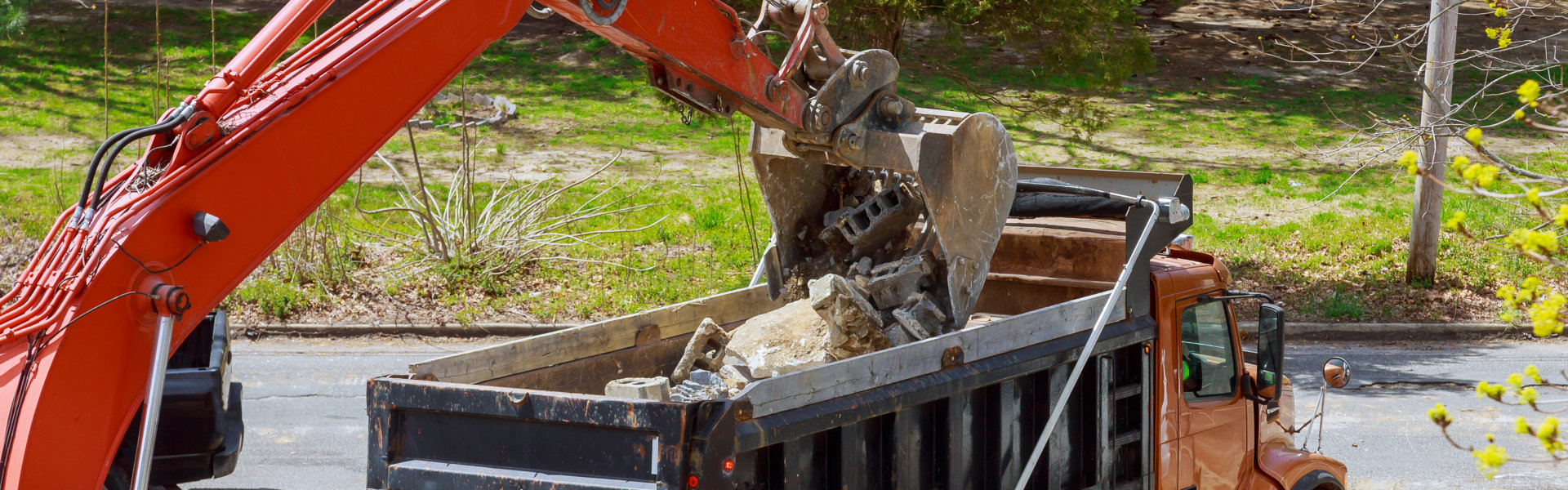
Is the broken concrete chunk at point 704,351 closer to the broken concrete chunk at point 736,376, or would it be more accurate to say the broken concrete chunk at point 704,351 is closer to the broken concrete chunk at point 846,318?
the broken concrete chunk at point 736,376

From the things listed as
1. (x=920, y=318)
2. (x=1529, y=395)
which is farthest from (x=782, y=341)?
(x=1529, y=395)

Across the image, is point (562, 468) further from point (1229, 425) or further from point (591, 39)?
point (591, 39)

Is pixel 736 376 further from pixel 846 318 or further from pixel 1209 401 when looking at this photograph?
pixel 1209 401

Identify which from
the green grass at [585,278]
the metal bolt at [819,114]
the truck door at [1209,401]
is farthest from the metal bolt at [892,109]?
the green grass at [585,278]

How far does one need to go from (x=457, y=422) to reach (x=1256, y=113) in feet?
65.0

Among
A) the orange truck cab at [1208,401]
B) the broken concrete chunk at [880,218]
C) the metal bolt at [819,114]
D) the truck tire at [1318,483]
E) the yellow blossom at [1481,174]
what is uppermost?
the metal bolt at [819,114]

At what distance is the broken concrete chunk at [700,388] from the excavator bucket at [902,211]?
826mm

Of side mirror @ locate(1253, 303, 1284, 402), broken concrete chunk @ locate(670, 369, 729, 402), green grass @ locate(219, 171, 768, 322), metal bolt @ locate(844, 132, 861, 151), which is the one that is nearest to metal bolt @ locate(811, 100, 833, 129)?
metal bolt @ locate(844, 132, 861, 151)

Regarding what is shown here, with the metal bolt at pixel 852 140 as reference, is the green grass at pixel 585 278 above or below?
below

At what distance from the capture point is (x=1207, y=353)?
19.3 feet

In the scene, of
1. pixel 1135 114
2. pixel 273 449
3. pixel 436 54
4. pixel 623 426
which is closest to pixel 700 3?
pixel 436 54

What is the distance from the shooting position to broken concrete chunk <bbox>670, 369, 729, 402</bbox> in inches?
193

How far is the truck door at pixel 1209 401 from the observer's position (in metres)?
5.76

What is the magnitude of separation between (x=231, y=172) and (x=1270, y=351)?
4.56 metres
